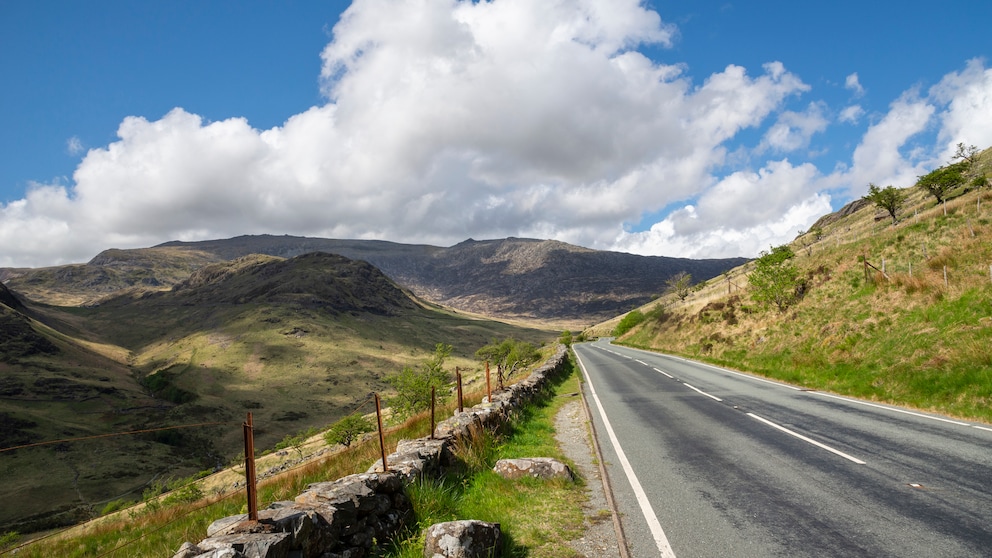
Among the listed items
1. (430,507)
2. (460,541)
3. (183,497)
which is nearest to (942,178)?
(430,507)

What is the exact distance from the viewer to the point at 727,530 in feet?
19.9

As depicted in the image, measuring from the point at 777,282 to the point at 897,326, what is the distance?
16151mm

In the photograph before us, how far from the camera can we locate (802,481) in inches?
301

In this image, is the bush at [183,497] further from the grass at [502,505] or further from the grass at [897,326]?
the grass at [897,326]

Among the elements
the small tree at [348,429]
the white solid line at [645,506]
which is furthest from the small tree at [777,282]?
the small tree at [348,429]

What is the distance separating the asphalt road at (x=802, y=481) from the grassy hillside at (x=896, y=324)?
190 cm

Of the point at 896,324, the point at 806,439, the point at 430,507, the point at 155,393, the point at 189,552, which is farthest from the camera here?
the point at 155,393

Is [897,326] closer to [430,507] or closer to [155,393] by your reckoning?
[430,507]

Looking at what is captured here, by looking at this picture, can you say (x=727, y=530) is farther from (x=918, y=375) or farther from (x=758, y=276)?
(x=758, y=276)

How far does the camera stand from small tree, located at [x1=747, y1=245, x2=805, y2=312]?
33.1 metres

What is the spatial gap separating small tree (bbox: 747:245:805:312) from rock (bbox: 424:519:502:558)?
3333 cm

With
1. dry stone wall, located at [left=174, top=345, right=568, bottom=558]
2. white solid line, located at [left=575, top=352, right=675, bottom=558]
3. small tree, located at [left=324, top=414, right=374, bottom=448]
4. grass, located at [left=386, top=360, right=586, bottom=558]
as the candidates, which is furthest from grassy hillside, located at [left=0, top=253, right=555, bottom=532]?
dry stone wall, located at [left=174, top=345, right=568, bottom=558]

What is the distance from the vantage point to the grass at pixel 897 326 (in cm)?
1370

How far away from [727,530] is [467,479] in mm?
A: 4387
